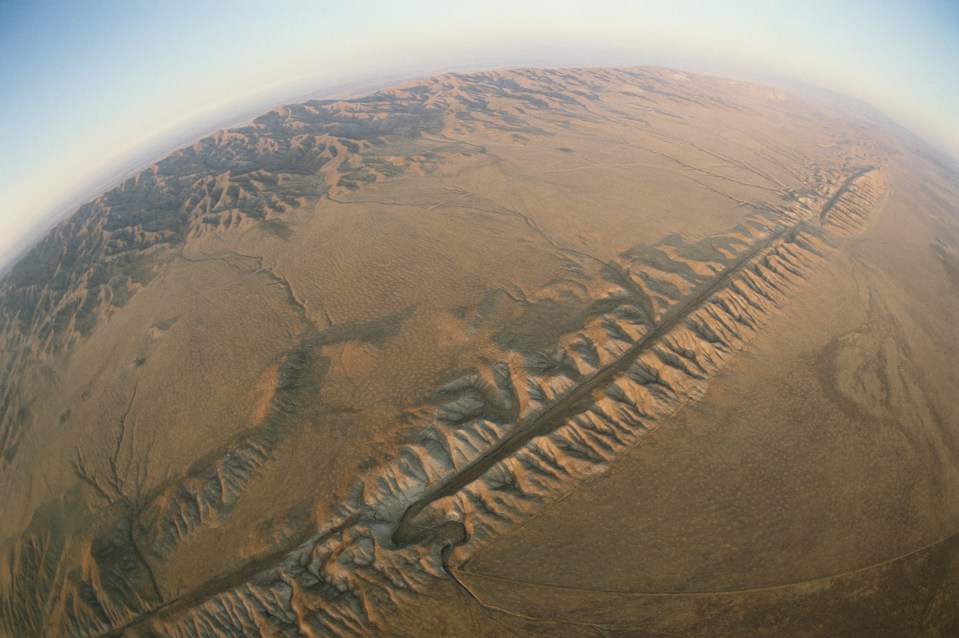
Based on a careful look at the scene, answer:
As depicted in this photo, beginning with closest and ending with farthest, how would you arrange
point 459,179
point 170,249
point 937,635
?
point 937,635
point 170,249
point 459,179

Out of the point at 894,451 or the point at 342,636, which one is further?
the point at 894,451

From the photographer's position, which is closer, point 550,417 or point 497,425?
point 497,425

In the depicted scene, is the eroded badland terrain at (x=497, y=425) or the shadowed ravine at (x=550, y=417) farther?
the shadowed ravine at (x=550, y=417)

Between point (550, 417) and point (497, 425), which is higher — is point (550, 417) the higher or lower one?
the lower one

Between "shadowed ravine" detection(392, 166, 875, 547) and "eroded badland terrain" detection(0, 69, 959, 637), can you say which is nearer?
"eroded badland terrain" detection(0, 69, 959, 637)

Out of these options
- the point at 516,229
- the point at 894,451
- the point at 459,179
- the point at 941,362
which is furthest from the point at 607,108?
the point at 894,451


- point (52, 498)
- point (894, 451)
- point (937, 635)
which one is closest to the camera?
point (937, 635)

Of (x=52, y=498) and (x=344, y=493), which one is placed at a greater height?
(x=344, y=493)

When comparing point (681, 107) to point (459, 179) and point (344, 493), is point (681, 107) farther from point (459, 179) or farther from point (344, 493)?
point (344, 493)
